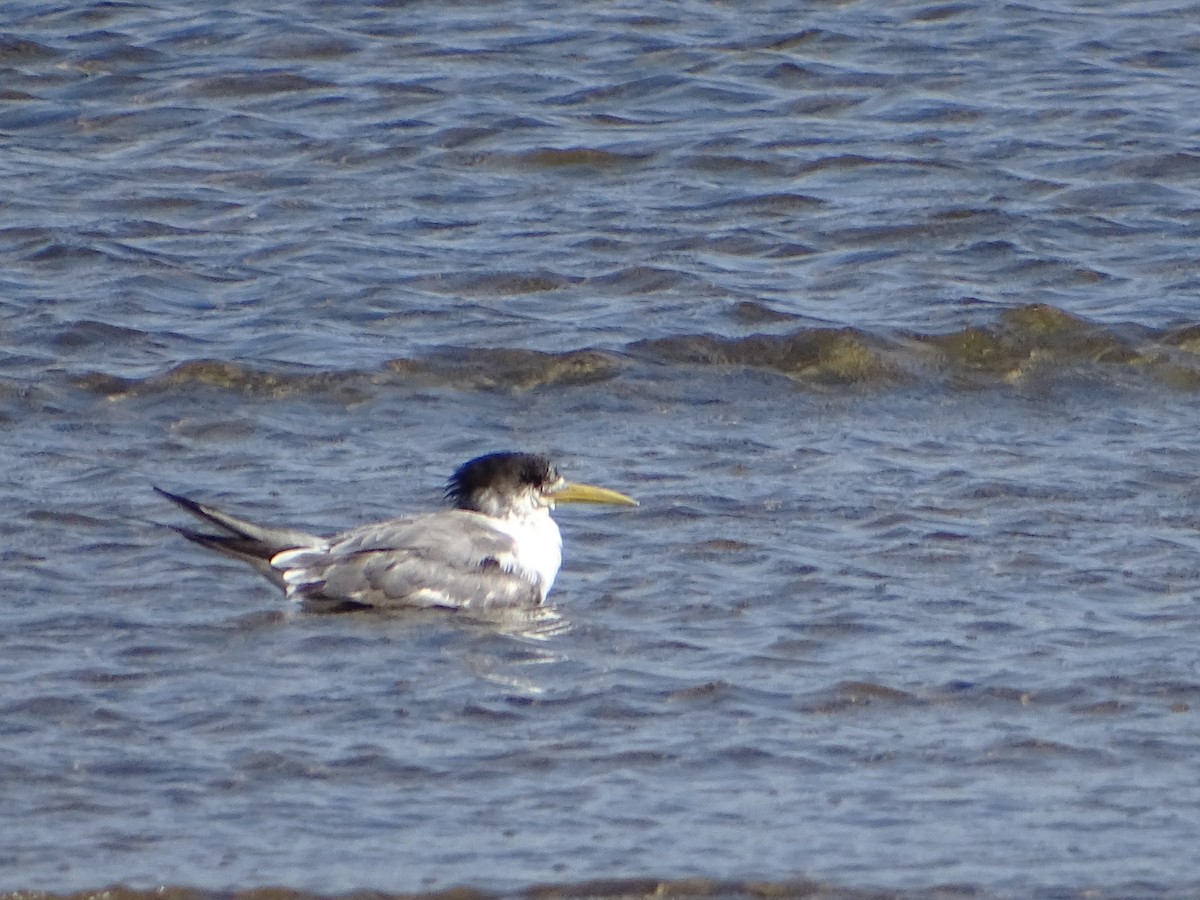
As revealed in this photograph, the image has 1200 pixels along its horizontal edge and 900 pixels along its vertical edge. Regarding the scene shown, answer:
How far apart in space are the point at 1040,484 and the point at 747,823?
11.9ft

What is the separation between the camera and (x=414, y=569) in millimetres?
9164

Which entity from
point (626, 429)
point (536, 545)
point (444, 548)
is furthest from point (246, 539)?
point (626, 429)

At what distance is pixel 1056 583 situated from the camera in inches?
344

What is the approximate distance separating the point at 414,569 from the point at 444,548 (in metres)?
0.15

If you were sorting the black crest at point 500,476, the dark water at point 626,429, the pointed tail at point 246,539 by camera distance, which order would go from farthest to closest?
the black crest at point 500,476 → the pointed tail at point 246,539 → the dark water at point 626,429

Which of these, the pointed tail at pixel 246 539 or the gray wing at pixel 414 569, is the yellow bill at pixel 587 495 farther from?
the pointed tail at pixel 246 539

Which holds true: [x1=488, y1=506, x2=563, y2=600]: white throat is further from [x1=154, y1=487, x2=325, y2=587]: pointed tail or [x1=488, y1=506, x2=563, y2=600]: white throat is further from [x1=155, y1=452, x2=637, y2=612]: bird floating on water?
[x1=154, y1=487, x2=325, y2=587]: pointed tail

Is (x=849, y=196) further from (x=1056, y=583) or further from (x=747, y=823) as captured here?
(x=747, y=823)

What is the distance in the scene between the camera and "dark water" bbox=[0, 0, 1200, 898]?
6777mm

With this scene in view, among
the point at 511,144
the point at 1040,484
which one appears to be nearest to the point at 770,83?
the point at 511,144

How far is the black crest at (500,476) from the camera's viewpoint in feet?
31.6

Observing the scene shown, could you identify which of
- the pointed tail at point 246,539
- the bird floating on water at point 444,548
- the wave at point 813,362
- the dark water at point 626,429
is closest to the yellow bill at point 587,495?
the bird floating on water at point 444,548

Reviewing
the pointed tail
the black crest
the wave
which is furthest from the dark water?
the black crest

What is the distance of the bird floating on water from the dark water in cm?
19
